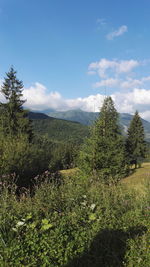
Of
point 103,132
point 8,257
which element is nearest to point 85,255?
point 8,257

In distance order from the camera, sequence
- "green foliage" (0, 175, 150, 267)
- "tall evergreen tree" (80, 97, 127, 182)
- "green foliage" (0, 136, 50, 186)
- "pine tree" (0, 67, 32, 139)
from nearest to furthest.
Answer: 1. "green foliage" (0, 175, 150, 267)
2. "green foliage" (0, 136, 50, 186)
3. "tall evergreen tree" (80, 97, 127, 182)
4. "pine tree" (0, 67, 32, 139)

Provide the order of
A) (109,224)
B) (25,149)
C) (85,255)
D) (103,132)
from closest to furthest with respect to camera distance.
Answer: (85,255), (109,224), (25,149), (103,132)

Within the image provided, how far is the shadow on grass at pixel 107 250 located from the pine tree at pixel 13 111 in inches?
817

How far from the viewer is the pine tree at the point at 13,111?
78.3 feet

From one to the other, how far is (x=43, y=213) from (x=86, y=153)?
7044 millimetres

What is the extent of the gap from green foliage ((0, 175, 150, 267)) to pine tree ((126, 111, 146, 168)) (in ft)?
101

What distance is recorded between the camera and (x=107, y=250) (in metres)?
3.31

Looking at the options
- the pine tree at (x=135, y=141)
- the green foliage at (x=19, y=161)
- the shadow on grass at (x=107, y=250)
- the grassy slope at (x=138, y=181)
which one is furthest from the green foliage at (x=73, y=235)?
the pine tree at (x=135, y=141)

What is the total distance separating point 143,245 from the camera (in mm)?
3279

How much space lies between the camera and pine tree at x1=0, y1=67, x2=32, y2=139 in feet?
78.3

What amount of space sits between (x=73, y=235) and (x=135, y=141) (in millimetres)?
32967

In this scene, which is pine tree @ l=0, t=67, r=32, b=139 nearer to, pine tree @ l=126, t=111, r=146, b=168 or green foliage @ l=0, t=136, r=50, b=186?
green foliage @ l=0, t=136, r=50, b=186

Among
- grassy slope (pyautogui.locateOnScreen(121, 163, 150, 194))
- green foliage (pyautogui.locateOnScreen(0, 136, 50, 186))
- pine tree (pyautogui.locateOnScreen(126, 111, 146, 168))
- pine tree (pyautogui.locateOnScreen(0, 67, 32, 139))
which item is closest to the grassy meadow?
grassy slope (pyautogui.locateOnScreen(121, 163, 150, 194))

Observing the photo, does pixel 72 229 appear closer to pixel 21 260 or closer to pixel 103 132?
pixel 21 260
